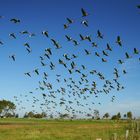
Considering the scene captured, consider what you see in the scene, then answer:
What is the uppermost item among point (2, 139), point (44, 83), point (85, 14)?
point (85, 14)

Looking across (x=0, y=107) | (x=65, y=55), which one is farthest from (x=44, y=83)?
(x=0, y=107)

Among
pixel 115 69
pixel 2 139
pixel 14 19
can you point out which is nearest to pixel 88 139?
pixel 2 139

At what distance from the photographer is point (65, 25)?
19.2 metres

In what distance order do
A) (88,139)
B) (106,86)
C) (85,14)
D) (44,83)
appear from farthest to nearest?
(88,139)
(106,86)
(44,83)
(85,14)

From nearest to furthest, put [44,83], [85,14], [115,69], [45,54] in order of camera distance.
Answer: [85,14]
[45,54]
[115,69]
[44,83]

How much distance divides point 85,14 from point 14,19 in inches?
190

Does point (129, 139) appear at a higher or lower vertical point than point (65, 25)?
lower

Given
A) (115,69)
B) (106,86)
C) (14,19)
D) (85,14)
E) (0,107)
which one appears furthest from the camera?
(0,107)

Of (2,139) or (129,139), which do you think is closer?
(129,139)

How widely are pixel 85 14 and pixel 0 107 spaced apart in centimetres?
18273

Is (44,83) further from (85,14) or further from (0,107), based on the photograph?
(0,107)

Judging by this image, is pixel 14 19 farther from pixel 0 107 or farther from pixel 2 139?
pixel 0 107

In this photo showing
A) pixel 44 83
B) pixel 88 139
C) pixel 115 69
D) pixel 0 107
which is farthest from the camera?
pixel 0 107

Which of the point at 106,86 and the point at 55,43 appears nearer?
the point at 55,43
